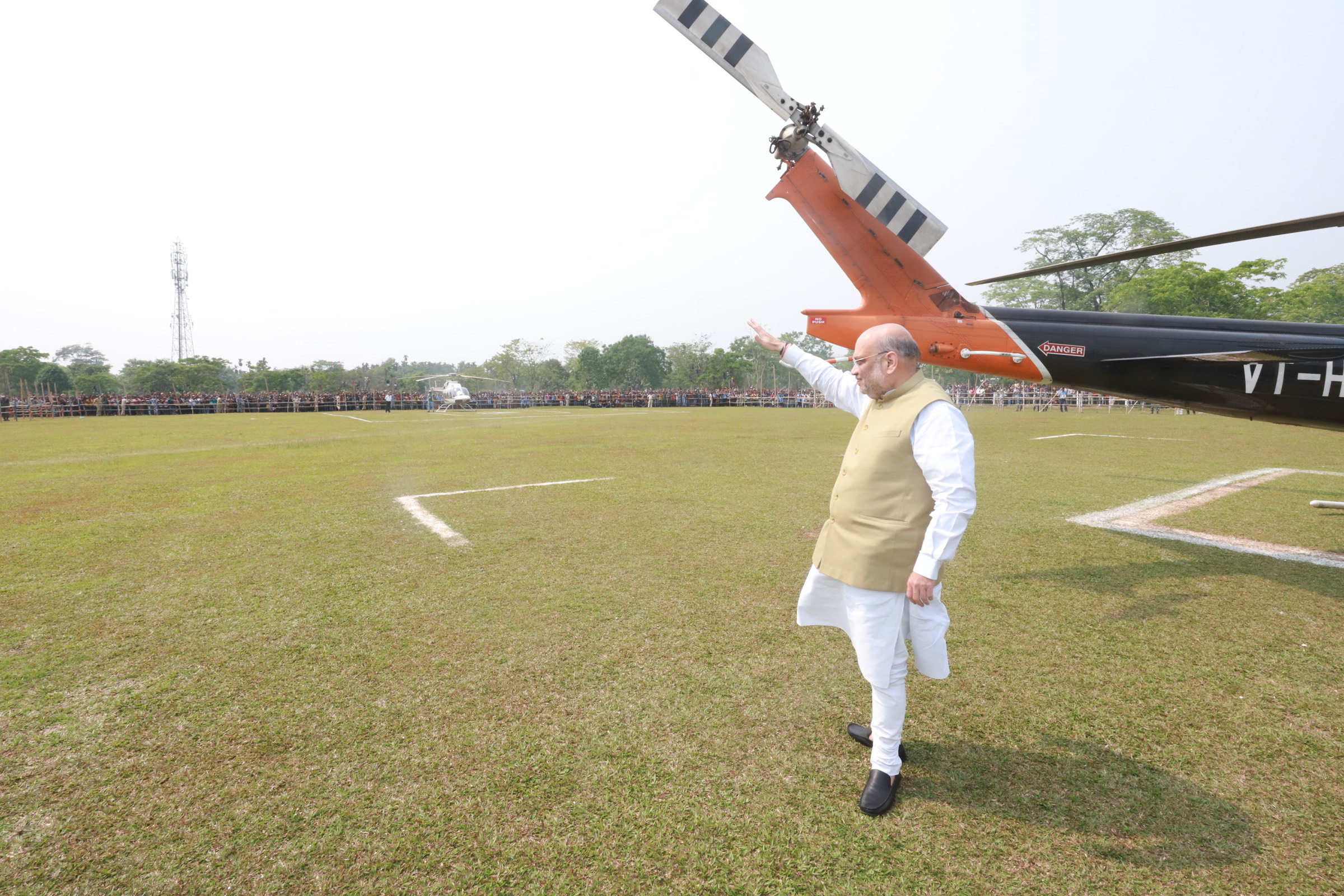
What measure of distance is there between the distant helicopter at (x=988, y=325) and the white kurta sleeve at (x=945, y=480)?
4346 millimetres

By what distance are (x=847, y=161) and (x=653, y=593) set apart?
481cm

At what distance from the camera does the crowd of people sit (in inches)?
1538

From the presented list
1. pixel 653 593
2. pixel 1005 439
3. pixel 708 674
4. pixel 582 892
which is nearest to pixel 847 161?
pixel 653 593

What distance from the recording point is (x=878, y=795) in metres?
2.30

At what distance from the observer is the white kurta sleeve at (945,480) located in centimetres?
214

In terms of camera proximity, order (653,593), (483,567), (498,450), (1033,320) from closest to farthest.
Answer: (653,593), (483,567), (1033,320), (498,450)

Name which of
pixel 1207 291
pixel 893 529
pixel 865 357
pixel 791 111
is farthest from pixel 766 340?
pixel 1207 291

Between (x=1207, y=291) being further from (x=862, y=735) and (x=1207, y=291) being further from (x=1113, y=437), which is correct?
(x=862, y=735)

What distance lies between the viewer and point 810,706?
3004 mm

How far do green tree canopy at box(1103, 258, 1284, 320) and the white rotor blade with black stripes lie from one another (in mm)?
53686

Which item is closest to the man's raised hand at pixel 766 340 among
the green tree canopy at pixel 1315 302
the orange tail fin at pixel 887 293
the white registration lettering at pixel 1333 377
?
the orange tail fin at pixel 887 293

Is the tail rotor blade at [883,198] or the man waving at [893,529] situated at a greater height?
the tail rotor blade at [883,198]

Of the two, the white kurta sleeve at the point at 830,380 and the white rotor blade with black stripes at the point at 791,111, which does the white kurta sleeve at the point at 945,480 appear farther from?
the white rotor blade with black stripes at the point at 791,111

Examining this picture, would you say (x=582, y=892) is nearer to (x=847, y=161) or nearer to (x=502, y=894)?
(x=502, y=894)
